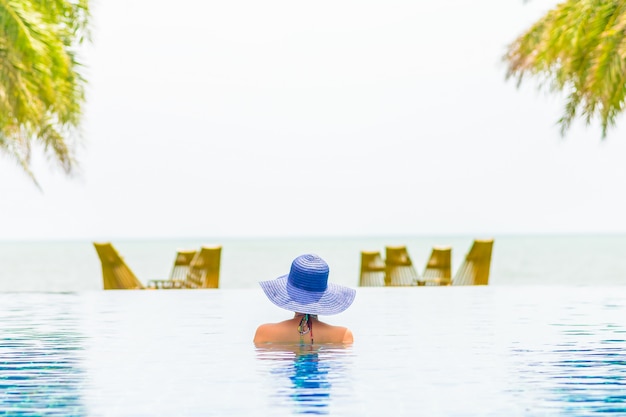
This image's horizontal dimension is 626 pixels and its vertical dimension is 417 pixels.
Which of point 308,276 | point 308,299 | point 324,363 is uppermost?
point 308,276

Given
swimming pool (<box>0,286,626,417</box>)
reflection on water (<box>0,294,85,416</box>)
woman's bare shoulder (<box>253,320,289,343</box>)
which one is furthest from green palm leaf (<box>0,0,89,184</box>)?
woman's bare shoulder (<box>253,320,289,343</box>)

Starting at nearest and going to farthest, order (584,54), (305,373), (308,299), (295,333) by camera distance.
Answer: (305,373) → (308,299) → (295,333) → (584,54)

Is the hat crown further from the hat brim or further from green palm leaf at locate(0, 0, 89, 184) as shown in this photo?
green palm leaf at locate(0, 0, 89, 184)

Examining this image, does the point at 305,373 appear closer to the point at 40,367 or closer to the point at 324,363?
the point at 324,363

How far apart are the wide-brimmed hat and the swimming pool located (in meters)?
0.35

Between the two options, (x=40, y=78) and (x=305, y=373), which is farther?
(x=40, y=78)

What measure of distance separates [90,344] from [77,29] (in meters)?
8.89

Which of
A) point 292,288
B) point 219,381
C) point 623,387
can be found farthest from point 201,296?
point 623,387

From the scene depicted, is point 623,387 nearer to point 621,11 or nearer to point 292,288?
point 292,288

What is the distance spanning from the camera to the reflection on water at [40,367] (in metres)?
5.68

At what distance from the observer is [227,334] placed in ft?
32.4

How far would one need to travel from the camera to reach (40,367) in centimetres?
743

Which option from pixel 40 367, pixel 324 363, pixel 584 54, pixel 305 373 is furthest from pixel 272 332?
pixel 584 54

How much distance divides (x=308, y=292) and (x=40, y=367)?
1.83 metres
